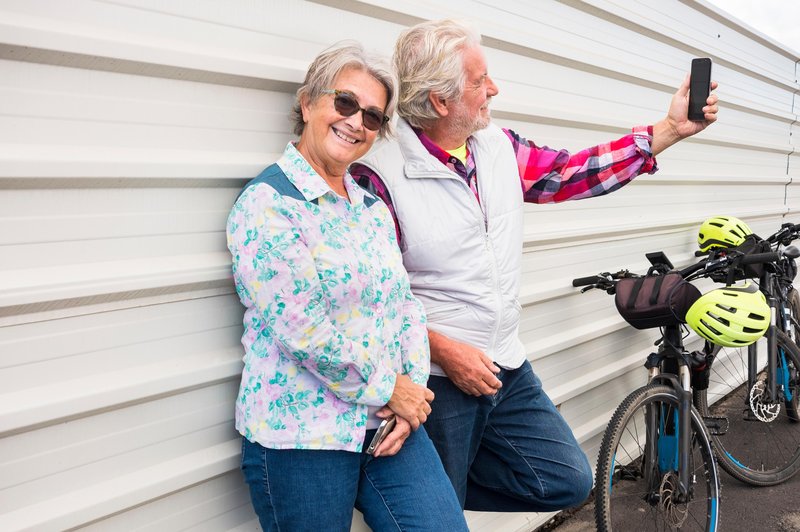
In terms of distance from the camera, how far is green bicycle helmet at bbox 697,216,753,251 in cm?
412

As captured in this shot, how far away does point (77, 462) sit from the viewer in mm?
1587

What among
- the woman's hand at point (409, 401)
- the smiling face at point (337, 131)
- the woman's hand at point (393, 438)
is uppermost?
the smiling face at point (337, 131)

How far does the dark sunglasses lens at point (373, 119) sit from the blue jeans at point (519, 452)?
0.84m

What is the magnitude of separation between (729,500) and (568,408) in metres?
1.07

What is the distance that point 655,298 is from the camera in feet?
10.1

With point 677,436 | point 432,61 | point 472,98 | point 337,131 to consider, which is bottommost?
point 677,436

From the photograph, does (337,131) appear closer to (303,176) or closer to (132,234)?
(303,176)

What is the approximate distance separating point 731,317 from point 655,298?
0.38 meters

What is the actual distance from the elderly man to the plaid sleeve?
0.59 ft

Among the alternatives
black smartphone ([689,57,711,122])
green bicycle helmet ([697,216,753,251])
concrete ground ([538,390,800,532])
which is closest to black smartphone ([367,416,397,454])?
black smartphone ([689,57,711,122])

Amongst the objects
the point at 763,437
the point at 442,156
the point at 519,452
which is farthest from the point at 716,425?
the point at 442,156

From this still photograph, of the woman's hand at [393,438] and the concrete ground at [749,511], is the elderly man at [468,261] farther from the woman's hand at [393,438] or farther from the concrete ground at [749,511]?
the concrete ground at [749,511]

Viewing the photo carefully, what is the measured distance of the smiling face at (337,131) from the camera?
176 cm

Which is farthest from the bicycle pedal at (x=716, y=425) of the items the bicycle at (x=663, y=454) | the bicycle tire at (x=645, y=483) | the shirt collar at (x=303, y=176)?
the shirt collar at (x=303, y=176)
